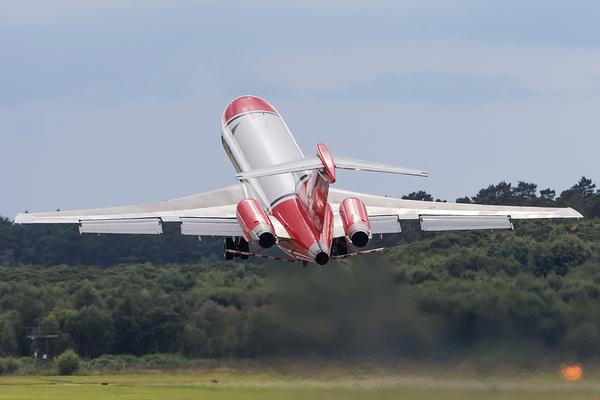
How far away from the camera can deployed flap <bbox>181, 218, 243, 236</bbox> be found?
41.5 m

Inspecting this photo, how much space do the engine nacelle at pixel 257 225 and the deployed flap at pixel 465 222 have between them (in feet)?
24.3

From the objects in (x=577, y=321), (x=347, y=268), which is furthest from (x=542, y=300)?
(x=347, y=268)

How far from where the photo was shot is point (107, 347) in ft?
196

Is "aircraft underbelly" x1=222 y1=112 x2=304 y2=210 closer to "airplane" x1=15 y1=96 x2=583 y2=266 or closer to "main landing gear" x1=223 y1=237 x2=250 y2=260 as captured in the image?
"airplane" x1=15 y1=96 x2=583 y2=266

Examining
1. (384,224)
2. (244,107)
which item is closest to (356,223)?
(384,224)

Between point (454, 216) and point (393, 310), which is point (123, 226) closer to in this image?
point (393, 310)

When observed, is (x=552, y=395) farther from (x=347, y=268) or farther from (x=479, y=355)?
(x=347, y=268)

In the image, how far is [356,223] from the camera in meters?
35.9

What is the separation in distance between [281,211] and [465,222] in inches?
290

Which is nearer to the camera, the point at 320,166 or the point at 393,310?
the point at 320,166

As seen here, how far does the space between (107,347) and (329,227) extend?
2622 cm

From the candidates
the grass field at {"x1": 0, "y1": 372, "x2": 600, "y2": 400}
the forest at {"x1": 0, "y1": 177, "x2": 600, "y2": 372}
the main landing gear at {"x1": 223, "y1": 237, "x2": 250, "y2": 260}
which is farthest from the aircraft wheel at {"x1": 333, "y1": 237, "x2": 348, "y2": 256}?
the main landing gear at {"x1": 223, "y1": 237, "x2": 250, "y2": 260}

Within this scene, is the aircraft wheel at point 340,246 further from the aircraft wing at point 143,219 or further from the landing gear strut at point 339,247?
the aircraft wing at point 143,219

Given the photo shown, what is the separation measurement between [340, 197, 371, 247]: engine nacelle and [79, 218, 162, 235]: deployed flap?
27.7 feet
